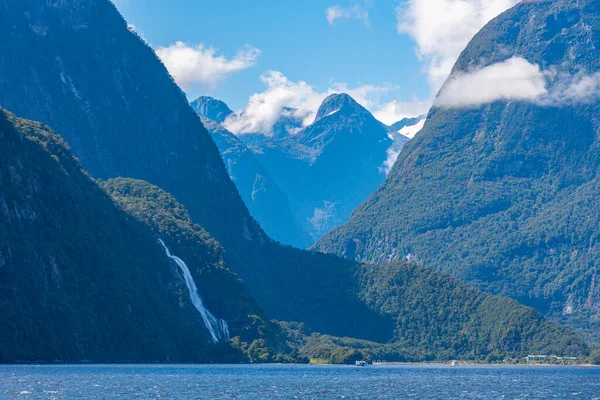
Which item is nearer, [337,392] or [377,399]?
[377,399]

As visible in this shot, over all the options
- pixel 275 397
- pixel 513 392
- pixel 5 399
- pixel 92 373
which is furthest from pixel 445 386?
pixel 5 399

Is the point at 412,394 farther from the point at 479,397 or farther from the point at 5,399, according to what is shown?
the point at 5,399

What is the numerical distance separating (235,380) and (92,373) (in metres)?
22.6

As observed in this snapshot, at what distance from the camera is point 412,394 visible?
481 feet

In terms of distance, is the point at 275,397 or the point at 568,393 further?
the point at 568,393

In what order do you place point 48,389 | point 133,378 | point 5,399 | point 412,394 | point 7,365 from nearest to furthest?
1. point 5,399
2. point 48,389
3. point 412,394
4. point 133,378
5. point 7,365

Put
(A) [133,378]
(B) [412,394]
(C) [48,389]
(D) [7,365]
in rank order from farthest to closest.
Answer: (D) [7,365] → (A) [133,378] → (B) [412,394] → (C) [48,389]

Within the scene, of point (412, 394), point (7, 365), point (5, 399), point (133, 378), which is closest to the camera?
point (5, 399)

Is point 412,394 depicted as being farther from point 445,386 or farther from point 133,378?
point 133,378

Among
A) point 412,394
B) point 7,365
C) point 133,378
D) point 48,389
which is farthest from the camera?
point 7,365

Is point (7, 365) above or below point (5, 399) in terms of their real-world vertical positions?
above

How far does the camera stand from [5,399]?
11950 centimetres

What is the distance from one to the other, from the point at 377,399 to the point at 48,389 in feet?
127

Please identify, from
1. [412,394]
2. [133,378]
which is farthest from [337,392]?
[133,378]
